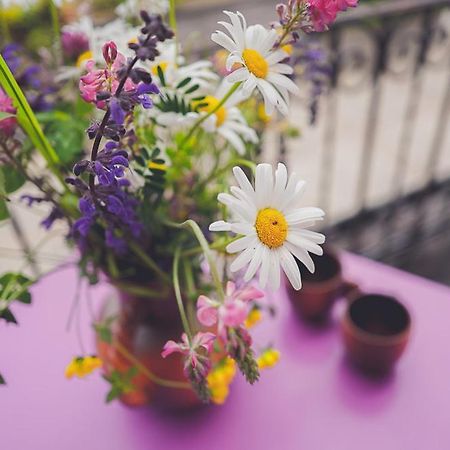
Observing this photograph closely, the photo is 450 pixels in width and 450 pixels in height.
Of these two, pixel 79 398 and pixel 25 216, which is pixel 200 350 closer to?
pixel 79 398

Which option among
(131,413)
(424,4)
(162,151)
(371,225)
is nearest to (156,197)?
(162,151)

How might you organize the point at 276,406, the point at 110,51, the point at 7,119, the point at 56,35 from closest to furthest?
the point at 110,51, the point at 7,119, the point at 56,35, the point at 276,406

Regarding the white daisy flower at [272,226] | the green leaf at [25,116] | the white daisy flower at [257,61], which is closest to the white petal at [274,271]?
the white daisy flower at [272,226]

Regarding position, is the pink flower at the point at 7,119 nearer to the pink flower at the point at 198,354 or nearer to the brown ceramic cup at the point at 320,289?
the pink flower at the point at 198,354

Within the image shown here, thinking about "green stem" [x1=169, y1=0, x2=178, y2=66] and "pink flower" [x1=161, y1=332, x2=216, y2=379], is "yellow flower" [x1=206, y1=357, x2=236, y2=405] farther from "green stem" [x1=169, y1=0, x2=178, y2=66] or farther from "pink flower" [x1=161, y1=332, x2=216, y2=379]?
"green stem" [x1=169, y1=0, x2=178, y2=66]

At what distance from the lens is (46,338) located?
0.76m

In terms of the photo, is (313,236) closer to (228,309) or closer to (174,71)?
(228,309)

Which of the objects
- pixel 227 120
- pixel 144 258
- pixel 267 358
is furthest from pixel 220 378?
pixel 227 120

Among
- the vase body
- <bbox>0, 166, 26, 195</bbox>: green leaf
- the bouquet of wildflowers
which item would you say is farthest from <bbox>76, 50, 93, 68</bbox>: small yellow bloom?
the vase body

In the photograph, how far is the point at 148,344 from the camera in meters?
0.58

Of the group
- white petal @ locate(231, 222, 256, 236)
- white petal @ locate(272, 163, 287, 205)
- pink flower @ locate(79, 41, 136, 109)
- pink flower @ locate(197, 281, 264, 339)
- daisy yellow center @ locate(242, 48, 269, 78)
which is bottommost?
pink flower @ locate(197, 281, 264, 339)

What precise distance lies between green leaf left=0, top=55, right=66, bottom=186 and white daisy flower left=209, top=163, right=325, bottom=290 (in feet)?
0.58

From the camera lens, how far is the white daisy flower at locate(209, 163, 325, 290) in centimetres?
36

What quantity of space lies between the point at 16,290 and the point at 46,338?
311mm
